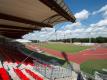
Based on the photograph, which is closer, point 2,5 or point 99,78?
point 2,5

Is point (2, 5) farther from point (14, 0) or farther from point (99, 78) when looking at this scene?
point (99, 78)

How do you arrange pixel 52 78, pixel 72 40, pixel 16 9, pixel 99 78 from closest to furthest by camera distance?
pixel 16 9 → pixel 99 78 → pixel 52 78 → pixel 72 40

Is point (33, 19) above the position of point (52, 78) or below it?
above

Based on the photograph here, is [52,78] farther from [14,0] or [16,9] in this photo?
[14,0]

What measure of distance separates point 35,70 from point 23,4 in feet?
26.0

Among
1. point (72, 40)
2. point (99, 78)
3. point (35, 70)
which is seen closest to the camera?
point (99, 78)

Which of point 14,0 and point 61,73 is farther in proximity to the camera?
point 61,73

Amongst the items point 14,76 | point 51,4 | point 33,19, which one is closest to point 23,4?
point 51,4

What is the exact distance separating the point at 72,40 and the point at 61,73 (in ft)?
216

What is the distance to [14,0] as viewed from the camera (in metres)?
6.92

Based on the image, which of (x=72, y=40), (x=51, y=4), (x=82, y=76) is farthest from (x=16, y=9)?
(x=72, y=40)

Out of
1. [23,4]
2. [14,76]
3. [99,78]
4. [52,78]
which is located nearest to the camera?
[23,4]

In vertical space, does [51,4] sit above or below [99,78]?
above

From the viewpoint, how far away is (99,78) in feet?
31.8
